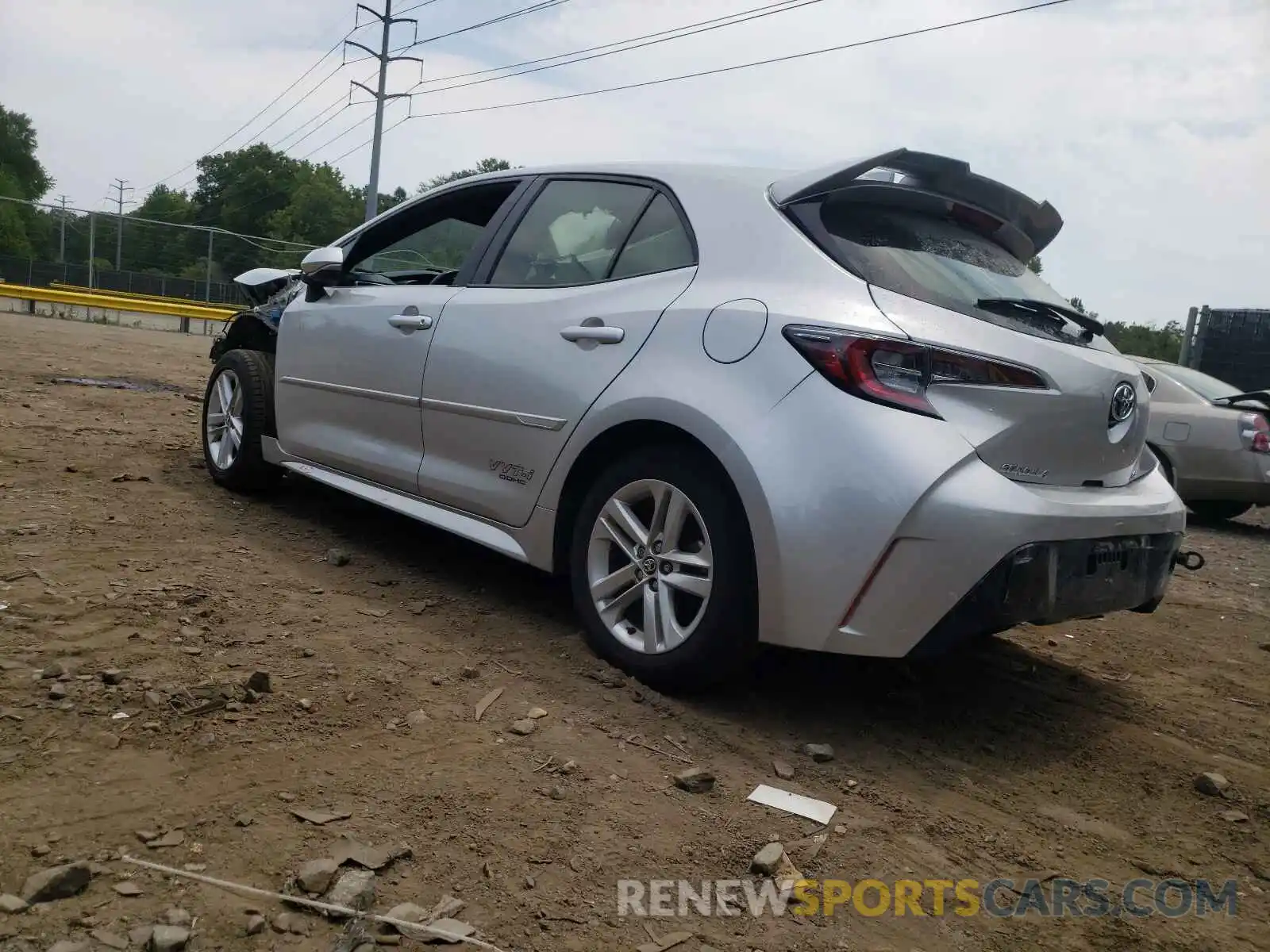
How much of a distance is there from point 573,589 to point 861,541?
109 cm

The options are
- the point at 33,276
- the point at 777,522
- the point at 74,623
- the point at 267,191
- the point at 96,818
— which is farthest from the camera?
the point at 267,191

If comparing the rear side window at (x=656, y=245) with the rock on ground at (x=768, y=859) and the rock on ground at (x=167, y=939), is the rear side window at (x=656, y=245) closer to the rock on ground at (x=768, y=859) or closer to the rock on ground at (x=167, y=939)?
the rock on ground at (x=768, y=859)

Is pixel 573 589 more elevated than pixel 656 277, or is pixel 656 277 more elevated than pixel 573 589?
pixel 656 277

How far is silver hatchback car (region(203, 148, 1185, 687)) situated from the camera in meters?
2.67

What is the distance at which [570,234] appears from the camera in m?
3.76

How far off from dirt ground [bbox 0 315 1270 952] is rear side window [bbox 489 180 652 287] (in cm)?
123

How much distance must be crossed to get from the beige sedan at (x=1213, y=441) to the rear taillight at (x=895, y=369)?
625 cm

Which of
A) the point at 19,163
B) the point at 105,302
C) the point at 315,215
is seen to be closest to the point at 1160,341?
the point at 105,302

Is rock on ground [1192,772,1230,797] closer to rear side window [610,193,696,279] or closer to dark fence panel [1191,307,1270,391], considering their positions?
rear side window [610,193,696,279]

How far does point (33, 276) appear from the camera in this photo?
2578 cm

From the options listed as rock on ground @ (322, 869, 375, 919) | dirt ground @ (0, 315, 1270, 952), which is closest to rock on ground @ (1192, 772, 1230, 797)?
dirt ground @ (0, 315, 1270, 952)

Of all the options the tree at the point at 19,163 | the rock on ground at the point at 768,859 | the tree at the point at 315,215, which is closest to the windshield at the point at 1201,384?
the rock on ground at the point at 768,859

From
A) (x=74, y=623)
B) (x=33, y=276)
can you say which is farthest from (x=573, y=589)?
(x=33, y=276)

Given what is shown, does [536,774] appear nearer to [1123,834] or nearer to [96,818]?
[96,818]
